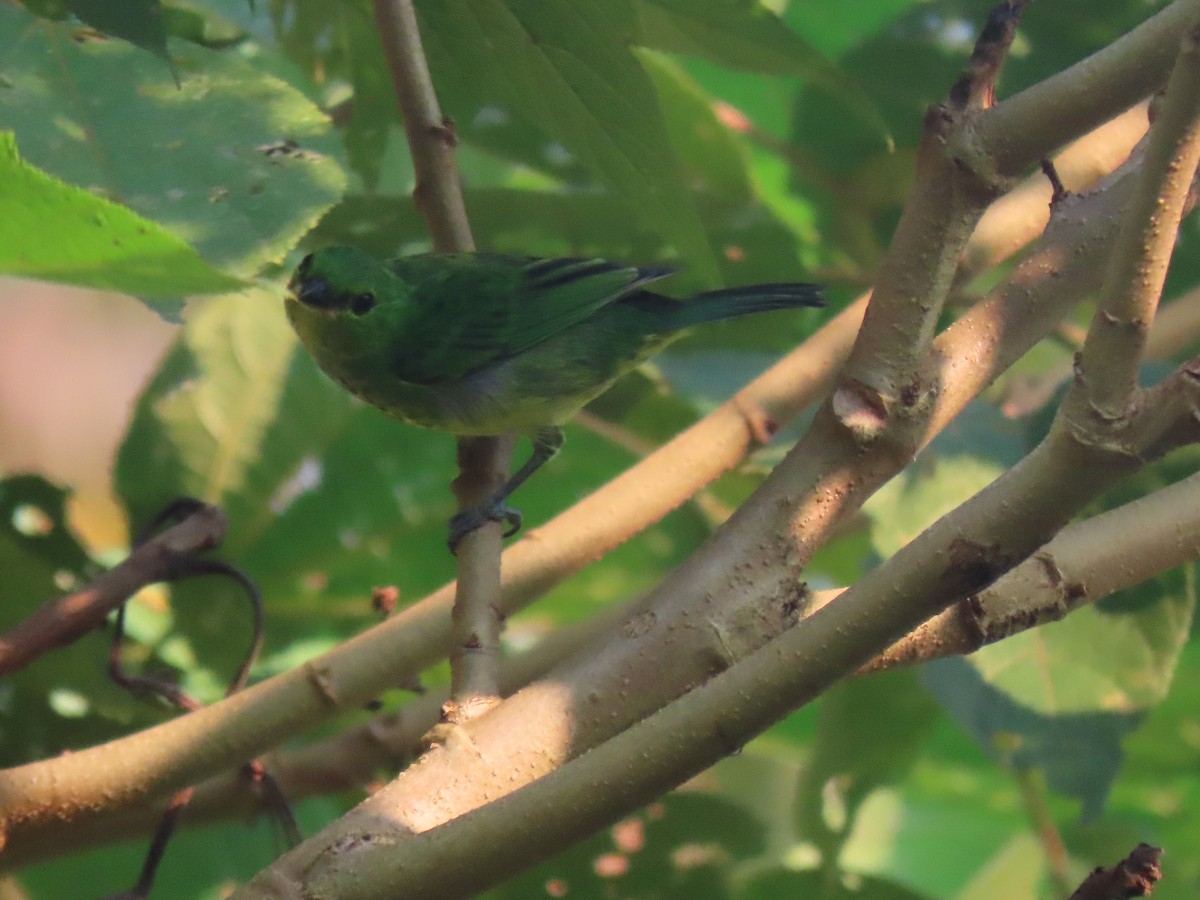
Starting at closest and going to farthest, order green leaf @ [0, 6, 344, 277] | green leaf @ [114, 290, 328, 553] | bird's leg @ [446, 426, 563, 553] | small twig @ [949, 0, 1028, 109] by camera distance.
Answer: small twig @ [949, 0, 1028, 109], green leaf @ [0, 6, 344, 277], bird's leg @ [446, 426, 563, 553], green leaf @ [114, 290, 328, 553]

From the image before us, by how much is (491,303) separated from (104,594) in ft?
3.35

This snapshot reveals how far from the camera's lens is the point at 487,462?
5.93 feet

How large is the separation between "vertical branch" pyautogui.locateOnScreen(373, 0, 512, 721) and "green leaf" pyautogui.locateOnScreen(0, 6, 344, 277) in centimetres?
12

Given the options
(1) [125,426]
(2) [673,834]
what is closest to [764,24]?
(2) [673,834]

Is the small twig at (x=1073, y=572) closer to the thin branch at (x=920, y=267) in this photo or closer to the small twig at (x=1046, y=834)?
the thin branch at (x=920, y=267)

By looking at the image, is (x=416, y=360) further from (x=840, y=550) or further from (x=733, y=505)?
(x=840, y=550)

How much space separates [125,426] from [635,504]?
1.05m

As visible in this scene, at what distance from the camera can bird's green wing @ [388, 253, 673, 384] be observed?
2131 millimetres

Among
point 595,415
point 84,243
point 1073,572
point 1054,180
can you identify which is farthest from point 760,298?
point 84,243

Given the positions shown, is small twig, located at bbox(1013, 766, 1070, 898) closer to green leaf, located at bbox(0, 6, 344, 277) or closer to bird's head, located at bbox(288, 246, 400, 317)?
bird's head, located at bbox(288, 246, 400, 317)

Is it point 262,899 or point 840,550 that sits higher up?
point 840,550

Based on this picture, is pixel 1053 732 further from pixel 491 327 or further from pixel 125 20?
pixel 125 20

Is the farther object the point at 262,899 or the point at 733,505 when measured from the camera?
the point at 733,505

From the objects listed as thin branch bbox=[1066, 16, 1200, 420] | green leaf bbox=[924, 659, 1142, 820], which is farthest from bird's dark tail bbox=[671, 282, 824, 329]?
thin branch bbox=[1066, 16, 1200, 420]
